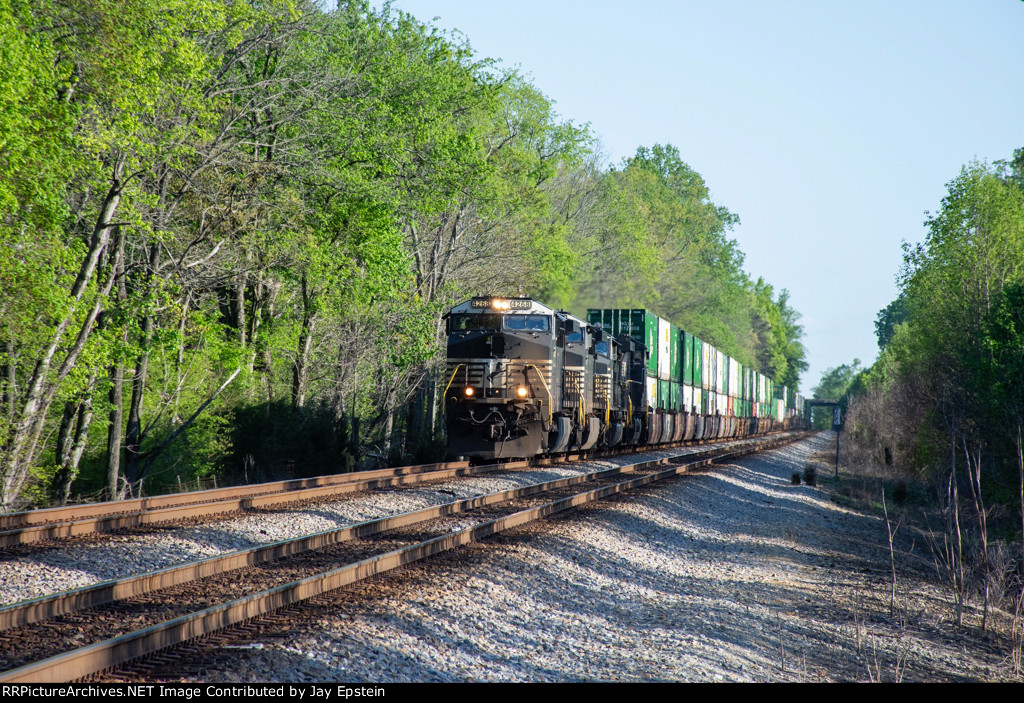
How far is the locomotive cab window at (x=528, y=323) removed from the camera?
68.0ft

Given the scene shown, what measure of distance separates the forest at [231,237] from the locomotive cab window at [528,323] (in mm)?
3406

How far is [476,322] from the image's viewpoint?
2111 cm

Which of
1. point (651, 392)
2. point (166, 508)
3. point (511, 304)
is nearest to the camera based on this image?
point (166, 508)

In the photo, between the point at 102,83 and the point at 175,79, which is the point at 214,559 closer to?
the point at 102,83

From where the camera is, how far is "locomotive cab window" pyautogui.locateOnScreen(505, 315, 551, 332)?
2072 centimetres

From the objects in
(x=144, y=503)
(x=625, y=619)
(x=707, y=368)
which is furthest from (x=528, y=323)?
(x=707, y=368)

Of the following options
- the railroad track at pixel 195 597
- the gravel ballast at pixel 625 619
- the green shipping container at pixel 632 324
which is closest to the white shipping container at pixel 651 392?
the green shipping container at pixel 632 324

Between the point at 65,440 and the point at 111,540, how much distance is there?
26.0 feet

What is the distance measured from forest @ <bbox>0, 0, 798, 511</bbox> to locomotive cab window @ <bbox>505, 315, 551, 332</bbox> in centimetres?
341

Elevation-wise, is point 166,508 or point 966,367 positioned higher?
point 966,367

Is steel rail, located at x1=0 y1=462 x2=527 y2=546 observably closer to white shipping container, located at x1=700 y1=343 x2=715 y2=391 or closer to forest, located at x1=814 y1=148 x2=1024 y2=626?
forest, located at x1=814 y1=148 x2=1024 y2=626

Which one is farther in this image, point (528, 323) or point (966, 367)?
point (966, 367)

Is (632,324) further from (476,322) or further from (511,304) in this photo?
(476,322)

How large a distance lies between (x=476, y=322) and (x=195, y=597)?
14.3 meters
